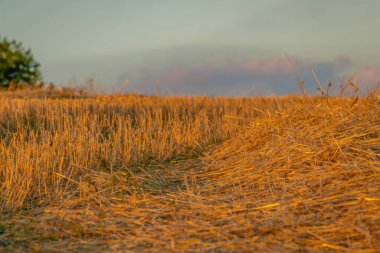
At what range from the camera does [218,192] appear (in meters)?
A: 4.29

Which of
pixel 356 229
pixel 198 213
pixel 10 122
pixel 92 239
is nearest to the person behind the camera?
pixel 356 229

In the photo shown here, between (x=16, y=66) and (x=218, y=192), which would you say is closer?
(x=218, y=192)

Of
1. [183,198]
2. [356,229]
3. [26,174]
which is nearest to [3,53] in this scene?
[26,174]

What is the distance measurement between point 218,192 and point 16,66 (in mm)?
20613

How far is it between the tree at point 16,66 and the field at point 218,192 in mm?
17880

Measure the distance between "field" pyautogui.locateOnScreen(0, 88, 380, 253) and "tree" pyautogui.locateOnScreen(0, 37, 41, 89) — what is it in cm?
1788

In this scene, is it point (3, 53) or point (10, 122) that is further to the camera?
point (3, 53)

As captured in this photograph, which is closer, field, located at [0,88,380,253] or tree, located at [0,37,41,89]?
field, located at [0,88,380,253]

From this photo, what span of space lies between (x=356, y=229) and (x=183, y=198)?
150 centimetres

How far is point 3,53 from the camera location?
74.4ft

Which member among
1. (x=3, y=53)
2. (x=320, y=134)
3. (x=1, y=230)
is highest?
(x=3, y=53)

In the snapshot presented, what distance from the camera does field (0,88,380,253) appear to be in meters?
3.15

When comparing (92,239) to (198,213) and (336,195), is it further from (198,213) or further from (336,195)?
(336,195)

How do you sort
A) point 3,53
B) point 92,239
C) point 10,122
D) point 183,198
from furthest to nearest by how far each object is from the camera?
point 3,53 < point 10,122 < point 183,198 < point 92,239
